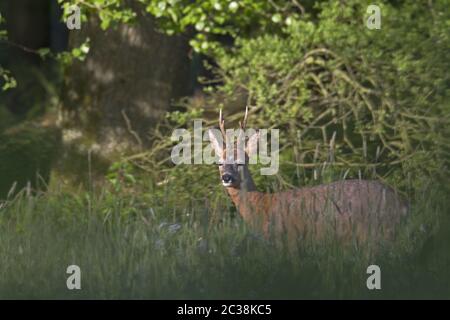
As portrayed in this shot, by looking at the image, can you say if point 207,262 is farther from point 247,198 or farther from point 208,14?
point 208,14

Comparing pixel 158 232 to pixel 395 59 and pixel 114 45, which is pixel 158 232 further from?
pixel 114 45

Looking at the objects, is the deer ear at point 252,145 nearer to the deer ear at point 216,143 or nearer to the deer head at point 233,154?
the deer head at point 233,154

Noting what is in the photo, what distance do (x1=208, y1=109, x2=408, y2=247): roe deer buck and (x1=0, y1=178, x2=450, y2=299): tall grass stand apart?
0.16 metres

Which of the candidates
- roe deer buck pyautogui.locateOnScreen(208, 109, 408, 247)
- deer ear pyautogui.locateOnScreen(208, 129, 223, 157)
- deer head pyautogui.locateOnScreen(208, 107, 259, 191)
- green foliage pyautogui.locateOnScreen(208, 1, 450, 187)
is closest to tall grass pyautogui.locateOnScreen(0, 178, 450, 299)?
roe deer buck pyautogui.locateOnScreen(208, 109, 408, 247)

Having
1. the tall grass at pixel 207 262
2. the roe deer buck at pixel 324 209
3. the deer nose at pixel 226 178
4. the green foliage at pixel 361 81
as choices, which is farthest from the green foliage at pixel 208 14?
the tall grass at pixel 207 262

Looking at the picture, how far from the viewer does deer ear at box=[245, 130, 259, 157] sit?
1043 cm

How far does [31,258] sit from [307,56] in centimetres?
448

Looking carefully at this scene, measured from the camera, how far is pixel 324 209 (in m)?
9.31

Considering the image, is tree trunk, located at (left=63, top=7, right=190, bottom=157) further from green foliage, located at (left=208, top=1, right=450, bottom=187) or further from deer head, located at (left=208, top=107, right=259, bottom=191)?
deer head, located at (left=208, top=107, right=259, bottom=191)

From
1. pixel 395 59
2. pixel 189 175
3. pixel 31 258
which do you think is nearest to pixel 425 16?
pixel 395 59

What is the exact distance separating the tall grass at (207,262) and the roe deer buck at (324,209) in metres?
0.16

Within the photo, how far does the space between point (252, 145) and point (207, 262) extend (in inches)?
81.2

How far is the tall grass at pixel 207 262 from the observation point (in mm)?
8227

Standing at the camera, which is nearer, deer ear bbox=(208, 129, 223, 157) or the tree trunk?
deer ear bbox=(208, 129, 223, 157)
